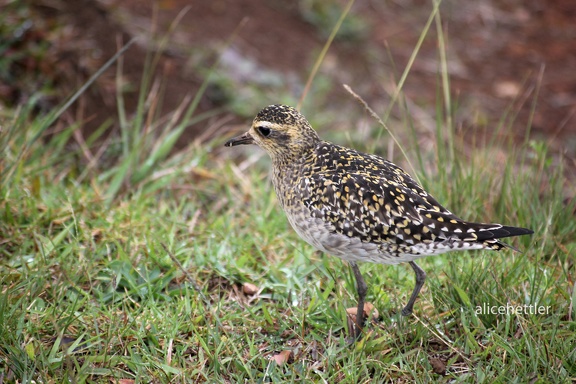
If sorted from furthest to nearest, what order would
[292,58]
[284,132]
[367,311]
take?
[292,58]
[284,132]
[367,311]

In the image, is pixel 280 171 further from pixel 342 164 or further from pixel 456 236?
pixel 456 236

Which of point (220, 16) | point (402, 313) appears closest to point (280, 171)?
point (402, 313)

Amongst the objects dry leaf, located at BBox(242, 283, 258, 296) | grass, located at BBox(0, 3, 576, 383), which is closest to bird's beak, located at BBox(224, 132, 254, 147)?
grass, located at BBox(0, 3, 576, 383)

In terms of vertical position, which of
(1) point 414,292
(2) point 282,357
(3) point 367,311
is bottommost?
(2) point 282,357

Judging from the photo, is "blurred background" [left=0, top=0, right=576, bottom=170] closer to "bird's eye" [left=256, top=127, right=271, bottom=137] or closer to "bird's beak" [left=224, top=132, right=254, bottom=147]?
"bird's beak" [left=224, top=132, right=254, bottom=147]

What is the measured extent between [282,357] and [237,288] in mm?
888

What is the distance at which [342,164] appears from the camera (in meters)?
4.62

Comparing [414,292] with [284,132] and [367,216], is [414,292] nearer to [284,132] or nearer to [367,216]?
[367,216]

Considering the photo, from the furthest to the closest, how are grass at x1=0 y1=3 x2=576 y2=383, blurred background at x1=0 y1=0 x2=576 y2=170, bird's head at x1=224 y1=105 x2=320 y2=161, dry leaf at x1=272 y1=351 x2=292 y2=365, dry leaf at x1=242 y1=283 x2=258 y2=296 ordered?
1. blurred background at x1=0 y1=0 x2=576 y2=170
2. dry leaf at x1=242 y1=283 x2=258 y2=296
3. bird's head at x1=224 y1=105 x2=320 y2=161
4. dry leaf at x1=272 y1=351 x2=292 y2=365
5. grass at x1=0 y1=3 x2=576 y2=383

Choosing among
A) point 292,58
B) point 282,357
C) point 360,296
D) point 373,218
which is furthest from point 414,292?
point 292,58

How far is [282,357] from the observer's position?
169 inches

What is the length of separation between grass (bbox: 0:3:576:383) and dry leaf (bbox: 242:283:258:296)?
0.11ft

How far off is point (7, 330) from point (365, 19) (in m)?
8.01

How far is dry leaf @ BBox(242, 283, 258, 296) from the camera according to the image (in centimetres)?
500
